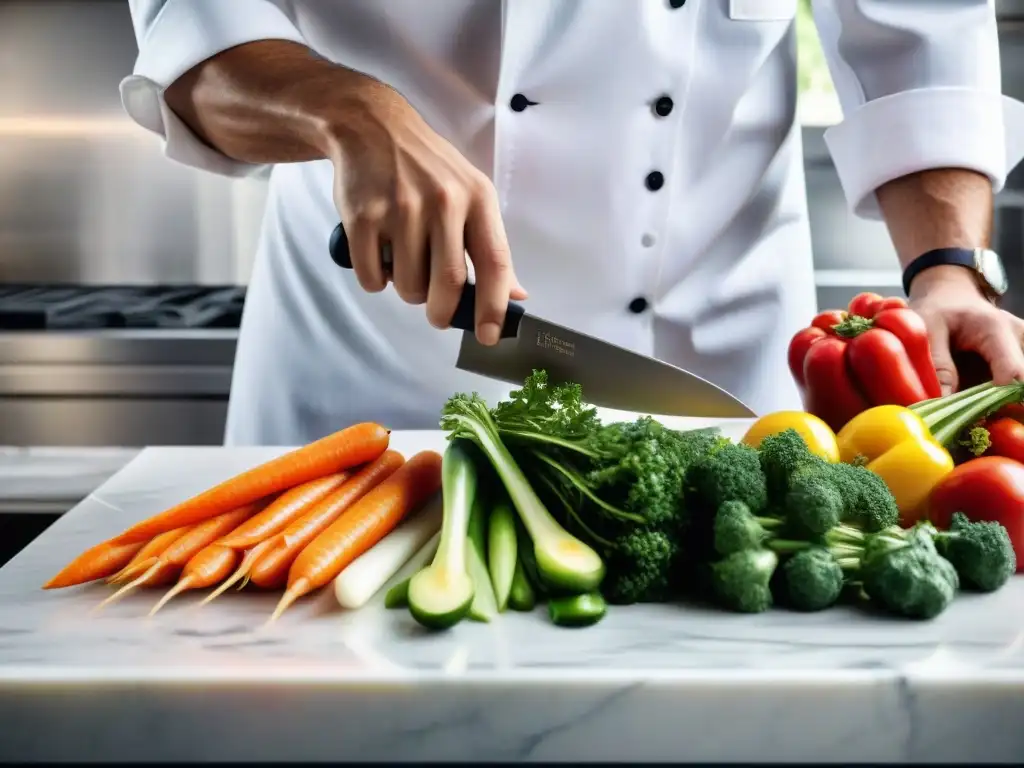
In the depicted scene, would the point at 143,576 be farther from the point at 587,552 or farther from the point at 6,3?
the point at 6,3

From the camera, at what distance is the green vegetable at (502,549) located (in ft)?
2.89

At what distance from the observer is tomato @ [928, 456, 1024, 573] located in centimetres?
95

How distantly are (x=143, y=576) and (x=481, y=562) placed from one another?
28 centimetres

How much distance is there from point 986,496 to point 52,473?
176 centimetres

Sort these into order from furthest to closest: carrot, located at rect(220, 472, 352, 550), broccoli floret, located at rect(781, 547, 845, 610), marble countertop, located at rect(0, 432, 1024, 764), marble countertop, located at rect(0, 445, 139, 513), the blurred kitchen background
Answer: the blurred kitchen background → marble countertop, located at rect(0, 445, 139, 513) → carrot, located at rect(220, 472, 352, 550) → broccoli floret, located at rect(781, 547, 845, 610) → marble countertop, located at rect(0, 432, 1024, 764)

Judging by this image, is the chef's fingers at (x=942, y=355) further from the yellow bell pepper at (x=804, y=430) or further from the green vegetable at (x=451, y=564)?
the green vegetable at (x=451, y=564)

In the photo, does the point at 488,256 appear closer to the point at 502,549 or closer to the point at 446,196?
the point at 446,196

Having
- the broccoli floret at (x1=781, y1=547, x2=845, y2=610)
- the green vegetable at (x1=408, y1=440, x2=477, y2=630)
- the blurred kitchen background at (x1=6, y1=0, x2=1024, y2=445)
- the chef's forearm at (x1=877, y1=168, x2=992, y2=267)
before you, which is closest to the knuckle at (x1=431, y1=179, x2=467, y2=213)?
the green vegetable at (x1=408, y1=440, x2=477, y2=630)

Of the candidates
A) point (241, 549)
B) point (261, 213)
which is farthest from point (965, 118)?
point (261, 213)

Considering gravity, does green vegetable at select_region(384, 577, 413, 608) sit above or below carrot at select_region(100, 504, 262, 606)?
below

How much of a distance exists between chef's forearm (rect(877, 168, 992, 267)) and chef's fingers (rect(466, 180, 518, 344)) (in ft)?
2.13

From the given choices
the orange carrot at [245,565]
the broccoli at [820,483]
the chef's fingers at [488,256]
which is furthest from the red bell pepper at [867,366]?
the orange carrot at [245,565]

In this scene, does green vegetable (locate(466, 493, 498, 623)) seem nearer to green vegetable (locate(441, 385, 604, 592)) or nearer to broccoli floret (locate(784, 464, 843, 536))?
green vegetable (locate(441, 385, 604, 592))

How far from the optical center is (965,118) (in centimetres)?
144
